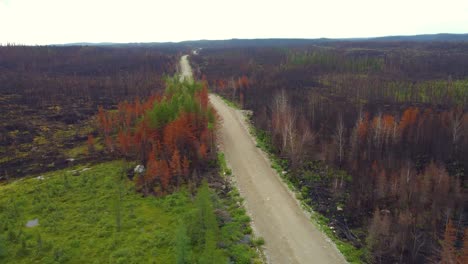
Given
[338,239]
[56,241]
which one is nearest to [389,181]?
[338,239]

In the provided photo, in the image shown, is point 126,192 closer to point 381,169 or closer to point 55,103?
point 381,169

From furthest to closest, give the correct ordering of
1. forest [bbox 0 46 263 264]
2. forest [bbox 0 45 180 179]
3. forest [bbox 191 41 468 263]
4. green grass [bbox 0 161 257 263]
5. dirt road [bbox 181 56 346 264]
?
forest [bbox 0 45 180 179], forest [bbox 0 46 263 264], forest [bbox 191 41 468 263], green grass [bbox 0 161 257 263], dirt road [bbox 181 56 346 264]

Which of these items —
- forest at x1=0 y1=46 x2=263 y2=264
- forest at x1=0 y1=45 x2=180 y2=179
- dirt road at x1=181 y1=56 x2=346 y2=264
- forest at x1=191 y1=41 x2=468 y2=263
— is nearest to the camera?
dirt road at x1=181 y1=56 x2=346 y2=264

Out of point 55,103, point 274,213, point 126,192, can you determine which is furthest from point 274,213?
point 55,103

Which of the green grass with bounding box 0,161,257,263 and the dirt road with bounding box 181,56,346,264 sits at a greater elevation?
the dirt road with bounding box 181,56,346,264

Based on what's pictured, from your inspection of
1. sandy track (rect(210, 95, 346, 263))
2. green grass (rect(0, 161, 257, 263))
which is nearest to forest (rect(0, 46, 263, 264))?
green grass (rect(0, 161, 257, 263))

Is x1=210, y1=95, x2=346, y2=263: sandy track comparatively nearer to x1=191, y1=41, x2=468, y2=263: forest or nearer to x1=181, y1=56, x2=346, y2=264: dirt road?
x1=181, y1=56, x2=346, y2=264: dirt road
